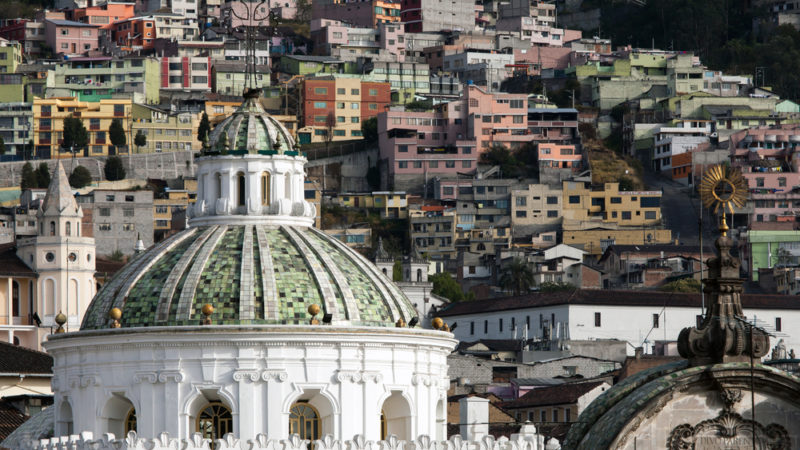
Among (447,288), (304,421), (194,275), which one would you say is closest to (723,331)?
(304,421)

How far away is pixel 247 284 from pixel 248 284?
0.8 inches

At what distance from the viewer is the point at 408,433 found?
52.8 metres

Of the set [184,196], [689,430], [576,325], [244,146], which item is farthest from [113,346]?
[184,196]

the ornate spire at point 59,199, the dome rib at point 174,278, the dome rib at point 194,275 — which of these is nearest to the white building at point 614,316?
the ornate spire at point 59,199

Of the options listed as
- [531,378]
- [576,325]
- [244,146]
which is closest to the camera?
[244,146]

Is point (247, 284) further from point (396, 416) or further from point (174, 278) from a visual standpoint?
point (396, 416)

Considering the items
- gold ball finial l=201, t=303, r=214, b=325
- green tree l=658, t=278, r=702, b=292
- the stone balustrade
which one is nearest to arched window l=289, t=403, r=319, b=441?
the stone balustrade

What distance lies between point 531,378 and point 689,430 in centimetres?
8981

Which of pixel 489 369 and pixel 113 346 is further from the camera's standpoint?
pixel 489 369

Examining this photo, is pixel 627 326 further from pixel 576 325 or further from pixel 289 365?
pixel 289 365

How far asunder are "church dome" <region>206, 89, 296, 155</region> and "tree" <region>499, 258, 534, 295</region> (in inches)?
5109

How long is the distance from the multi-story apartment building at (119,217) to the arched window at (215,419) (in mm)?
131308

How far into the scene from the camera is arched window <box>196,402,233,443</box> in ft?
169

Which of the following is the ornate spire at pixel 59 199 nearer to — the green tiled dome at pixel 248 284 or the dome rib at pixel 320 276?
the green tiled dome at pixel 248 284
